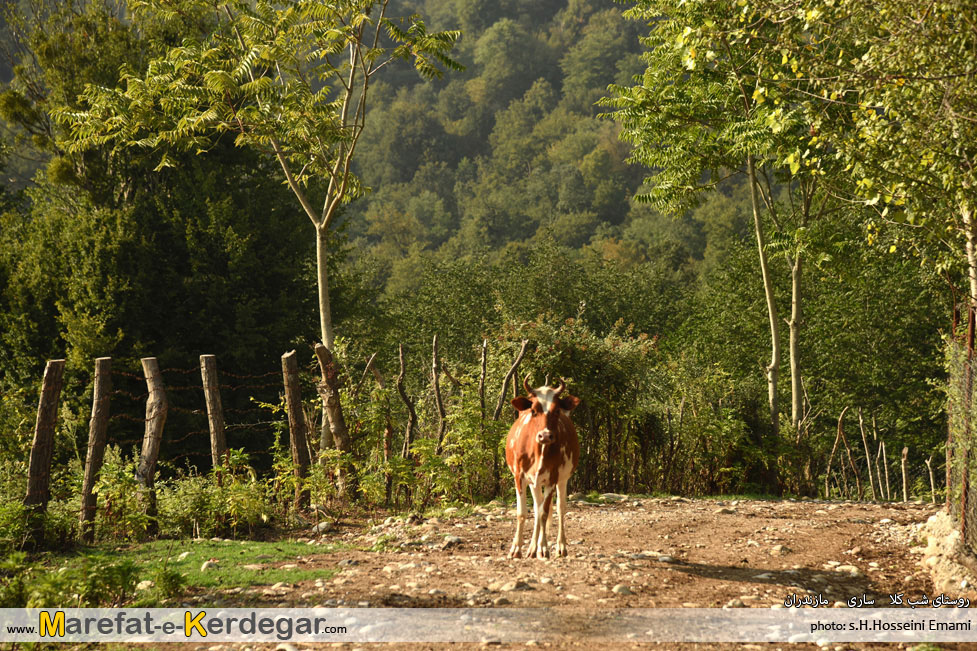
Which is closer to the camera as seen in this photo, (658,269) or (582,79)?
(658,269)

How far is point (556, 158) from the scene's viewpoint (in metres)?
124

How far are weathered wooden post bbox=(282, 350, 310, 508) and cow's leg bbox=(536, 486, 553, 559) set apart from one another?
4.59 m

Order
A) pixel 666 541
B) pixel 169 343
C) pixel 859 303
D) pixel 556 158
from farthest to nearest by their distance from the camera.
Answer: pixel 556 158 → pixel 859 303 → pixel 169 343 → pixel 666 541

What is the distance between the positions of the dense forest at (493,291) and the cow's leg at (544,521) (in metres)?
3.96

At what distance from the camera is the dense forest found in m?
8.74

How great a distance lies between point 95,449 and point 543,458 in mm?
5959

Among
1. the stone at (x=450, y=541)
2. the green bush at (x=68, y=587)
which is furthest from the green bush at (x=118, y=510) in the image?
the stone at (x=450, y=541)

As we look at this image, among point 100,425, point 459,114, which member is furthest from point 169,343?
point 459,114

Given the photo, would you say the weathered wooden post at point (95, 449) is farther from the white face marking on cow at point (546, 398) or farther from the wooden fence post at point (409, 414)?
the white face marking on cow at point (546, 398)

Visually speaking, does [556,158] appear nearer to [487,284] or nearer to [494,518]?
[487,284]

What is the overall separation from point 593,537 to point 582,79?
139m

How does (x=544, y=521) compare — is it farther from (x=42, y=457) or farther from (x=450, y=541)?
(x=42, y=457)

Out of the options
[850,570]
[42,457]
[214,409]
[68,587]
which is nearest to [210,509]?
[214,409]

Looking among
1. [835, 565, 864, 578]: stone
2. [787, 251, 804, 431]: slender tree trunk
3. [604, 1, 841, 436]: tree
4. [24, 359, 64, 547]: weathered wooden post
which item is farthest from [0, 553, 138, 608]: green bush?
[787, 251, 804, 431]: slender tree trunk
